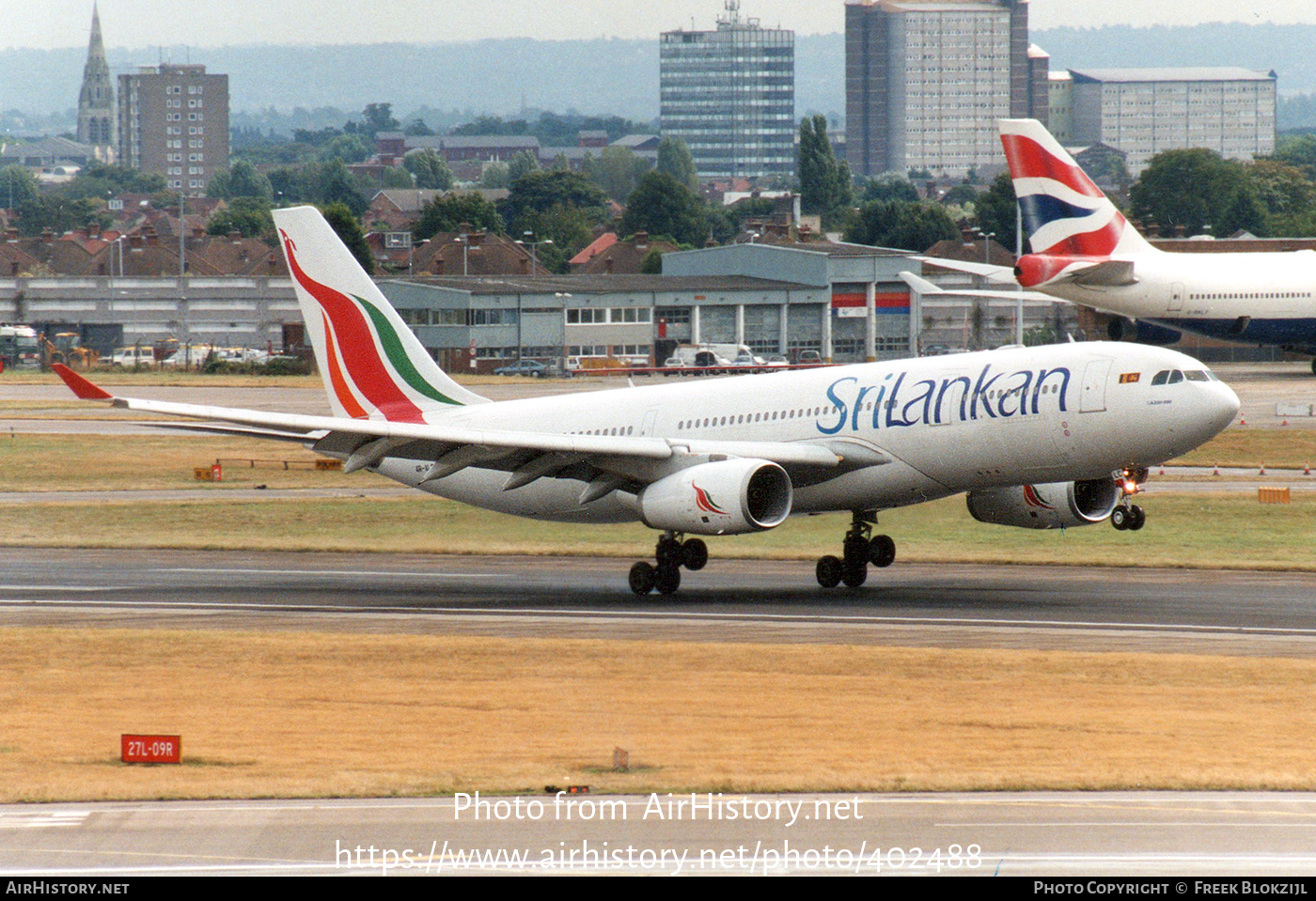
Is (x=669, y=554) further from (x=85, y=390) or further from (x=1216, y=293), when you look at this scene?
(x=1216, y=293)

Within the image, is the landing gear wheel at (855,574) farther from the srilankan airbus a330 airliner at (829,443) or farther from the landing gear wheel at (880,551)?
the landing gear wheel at (880,551)

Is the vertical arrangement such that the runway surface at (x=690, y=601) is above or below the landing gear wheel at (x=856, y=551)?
below

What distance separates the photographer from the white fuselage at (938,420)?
37.9 m

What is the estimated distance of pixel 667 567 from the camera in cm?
4181

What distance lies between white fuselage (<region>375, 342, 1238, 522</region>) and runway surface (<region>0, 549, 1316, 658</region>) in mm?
2772

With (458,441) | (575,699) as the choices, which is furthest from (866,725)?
(458,441)

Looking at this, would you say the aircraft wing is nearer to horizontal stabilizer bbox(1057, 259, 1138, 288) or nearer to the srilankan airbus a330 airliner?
the srilankan airbus a330 airliner

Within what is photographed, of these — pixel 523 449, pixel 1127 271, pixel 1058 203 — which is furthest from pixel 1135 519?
pixel 1058 203

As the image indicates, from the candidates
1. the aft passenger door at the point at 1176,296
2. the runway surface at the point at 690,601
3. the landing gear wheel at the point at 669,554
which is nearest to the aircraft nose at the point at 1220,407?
the runway surface at the point at 690,601

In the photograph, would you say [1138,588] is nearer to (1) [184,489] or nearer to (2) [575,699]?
(2) [575,699]

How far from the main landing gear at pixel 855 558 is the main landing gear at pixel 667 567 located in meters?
3.33
